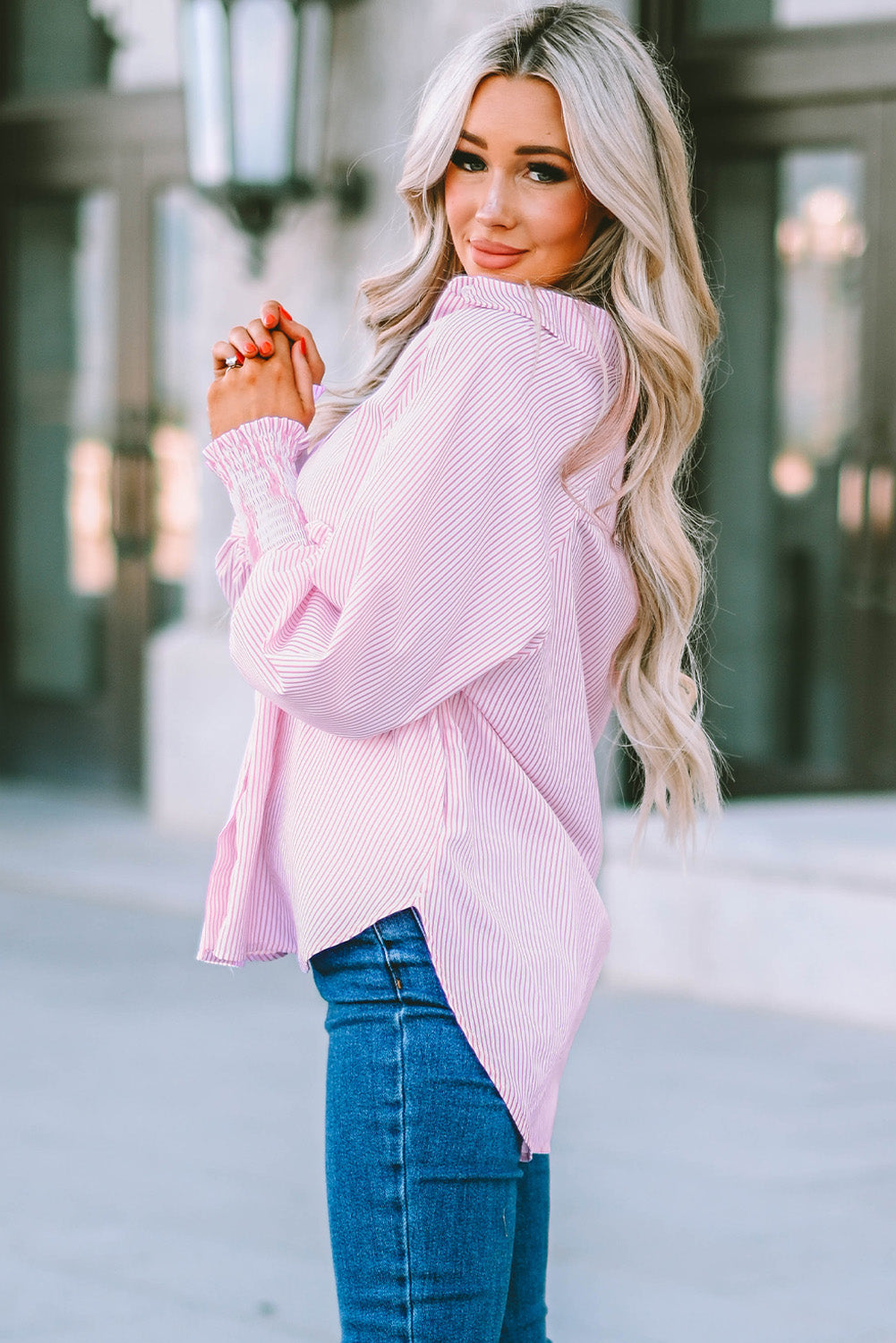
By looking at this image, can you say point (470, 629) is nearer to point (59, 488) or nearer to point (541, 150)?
point (541, 150)

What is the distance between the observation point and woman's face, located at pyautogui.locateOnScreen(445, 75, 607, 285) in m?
1.69

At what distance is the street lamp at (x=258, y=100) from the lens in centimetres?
586

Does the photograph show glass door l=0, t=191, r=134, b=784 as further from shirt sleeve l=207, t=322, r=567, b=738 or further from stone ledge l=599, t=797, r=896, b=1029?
shirt sleeve l=207, t=322, r=567, b=738

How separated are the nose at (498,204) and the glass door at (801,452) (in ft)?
12.8

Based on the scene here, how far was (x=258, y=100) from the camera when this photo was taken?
19.5ft

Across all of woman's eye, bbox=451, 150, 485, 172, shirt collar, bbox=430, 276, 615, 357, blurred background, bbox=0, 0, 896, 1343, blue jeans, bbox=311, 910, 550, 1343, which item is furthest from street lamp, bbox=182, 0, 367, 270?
blue jeans, bbox=311, 910, 550, 1343

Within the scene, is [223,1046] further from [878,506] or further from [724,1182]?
[878,506]

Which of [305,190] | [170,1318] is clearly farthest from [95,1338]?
[305,190]

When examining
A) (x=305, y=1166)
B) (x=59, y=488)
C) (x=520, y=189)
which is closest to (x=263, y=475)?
(x=520, y=189)

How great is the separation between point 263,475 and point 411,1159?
2.03 feet

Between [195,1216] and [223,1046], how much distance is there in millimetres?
1142

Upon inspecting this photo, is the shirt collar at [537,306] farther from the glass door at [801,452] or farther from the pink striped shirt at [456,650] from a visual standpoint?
the glass door at [801,452]

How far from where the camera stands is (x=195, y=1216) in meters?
3.26

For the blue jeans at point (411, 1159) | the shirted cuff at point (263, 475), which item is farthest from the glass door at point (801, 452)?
the blue jeans at point (411, 1159)
